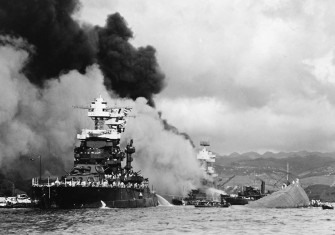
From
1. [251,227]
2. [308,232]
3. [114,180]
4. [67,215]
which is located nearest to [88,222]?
[67,215]

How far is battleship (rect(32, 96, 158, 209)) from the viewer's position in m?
150

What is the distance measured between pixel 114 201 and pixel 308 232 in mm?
73750

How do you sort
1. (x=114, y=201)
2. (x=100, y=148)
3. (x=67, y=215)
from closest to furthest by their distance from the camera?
(x=67, y=215), (x=114, y=201), (x=100, y=148)

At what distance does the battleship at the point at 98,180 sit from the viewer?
490ft

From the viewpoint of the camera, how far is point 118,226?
10169 cm

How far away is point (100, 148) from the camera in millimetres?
173125

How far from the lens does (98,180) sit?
158 metres

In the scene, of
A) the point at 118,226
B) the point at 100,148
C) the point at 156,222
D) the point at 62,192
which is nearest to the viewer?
the point at 118,226

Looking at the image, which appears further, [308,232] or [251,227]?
[251,227]

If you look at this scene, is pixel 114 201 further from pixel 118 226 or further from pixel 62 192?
pixel 118 226

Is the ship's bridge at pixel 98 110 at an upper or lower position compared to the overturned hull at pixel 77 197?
upper

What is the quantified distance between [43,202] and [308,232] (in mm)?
75130

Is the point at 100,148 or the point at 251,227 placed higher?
the point at 100,148

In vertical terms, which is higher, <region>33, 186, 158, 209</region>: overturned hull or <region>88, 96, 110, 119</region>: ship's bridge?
<region>88, 96, 110, 119</region>: ship's bridge
